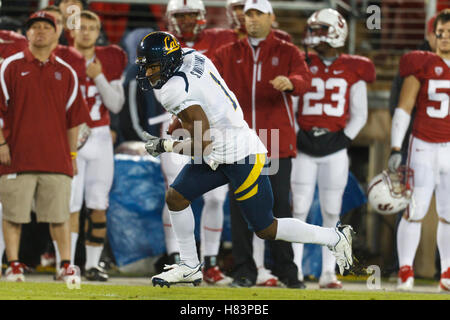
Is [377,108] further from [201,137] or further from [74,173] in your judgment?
[201,137]

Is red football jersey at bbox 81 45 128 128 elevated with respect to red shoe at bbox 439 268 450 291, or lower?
elevated

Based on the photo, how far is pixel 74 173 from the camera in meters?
6.62

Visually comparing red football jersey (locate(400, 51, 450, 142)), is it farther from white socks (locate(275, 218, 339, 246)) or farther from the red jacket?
white socks (locate(275, 218, 339, 246))

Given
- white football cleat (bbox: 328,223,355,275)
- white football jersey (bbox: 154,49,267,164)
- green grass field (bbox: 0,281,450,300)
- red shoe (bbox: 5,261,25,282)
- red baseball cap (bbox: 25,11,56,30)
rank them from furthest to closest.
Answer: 1. red baseball cap (bbox: 25,11,56,30)
2. red shoe (bbox: 5,261,25,282)
3. white football cleat (bbox: 328,223,355,275)
4. green grass field (bbox: 0,281,450,300)
5. white football jersey (bbox: 154,49,267,164)

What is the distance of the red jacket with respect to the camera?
647 cm

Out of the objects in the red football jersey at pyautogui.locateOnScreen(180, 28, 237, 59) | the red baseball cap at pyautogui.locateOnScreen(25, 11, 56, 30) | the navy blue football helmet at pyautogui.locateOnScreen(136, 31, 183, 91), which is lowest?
the navy blue football helmet at pyautogui.locateOnScreen(136, 31, 183, 91)

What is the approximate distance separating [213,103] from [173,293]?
1.16m

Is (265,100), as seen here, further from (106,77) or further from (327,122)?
(106,77)

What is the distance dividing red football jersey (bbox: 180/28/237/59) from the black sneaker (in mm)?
1792

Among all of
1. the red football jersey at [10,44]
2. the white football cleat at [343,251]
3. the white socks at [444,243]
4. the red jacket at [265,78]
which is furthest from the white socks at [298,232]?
the red football jersey at [10,44]

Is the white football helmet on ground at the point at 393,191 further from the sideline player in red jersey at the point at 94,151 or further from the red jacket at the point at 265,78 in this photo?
the sideline player in red jersey at the point at 94,151

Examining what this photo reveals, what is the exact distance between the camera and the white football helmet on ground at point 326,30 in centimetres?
693

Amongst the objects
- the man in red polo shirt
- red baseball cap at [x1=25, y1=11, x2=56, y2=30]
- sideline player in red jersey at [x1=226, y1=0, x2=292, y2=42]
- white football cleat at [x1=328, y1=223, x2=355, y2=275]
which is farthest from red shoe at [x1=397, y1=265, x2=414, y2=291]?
red baseball cap at [x1=25, y1=11, x2=56, y2=30]
